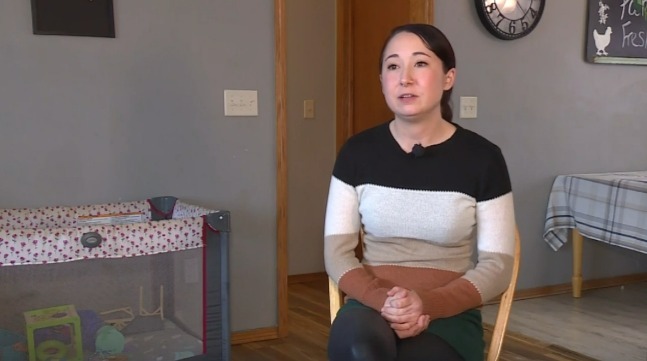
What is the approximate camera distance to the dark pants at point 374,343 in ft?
3.92

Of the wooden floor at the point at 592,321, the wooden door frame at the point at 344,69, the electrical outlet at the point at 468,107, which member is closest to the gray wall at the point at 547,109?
the electrical outlet at the point at 468,107

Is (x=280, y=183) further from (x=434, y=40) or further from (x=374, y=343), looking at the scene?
(x=374, y=343)

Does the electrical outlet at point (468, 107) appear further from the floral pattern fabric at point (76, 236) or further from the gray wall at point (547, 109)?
the floral pattern fabric at point (76, 236)

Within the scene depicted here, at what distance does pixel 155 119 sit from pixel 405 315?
4.97 ft

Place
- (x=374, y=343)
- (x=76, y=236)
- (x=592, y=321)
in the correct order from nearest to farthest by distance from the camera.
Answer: (x=374, y=343)
(x=76, y=236)
(x=592, y=321)

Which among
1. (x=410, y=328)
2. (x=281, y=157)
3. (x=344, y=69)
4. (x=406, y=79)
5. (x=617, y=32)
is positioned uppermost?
(x=617, y=32)

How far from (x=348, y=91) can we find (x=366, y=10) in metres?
0.48

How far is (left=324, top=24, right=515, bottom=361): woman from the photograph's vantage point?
55.1 inches

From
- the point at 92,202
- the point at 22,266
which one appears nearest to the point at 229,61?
the point at 92,202

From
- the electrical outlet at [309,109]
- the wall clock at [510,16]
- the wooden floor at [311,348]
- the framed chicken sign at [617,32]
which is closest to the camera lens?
the wooden floor at [311,348]

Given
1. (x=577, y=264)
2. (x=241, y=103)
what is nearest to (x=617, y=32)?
(x=577, y=264)

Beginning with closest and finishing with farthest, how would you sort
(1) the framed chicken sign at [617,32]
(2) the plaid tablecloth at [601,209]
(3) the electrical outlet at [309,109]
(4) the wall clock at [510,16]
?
(2) the plaid tablecloth at [601,209] < (4) the wall clock at [510,16] < (1) the framed chicken sign at [617,32] < (3) the electrical outlet at [309,109]

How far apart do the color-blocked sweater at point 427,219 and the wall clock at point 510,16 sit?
1.73 m

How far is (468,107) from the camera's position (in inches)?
122
